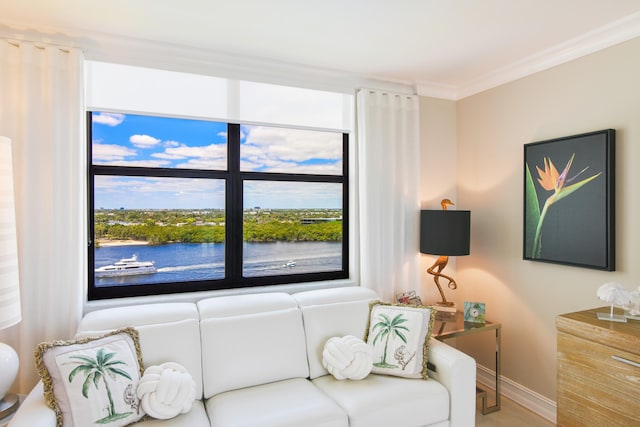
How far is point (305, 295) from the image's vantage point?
271 cm

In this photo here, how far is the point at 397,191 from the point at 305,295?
117 cm

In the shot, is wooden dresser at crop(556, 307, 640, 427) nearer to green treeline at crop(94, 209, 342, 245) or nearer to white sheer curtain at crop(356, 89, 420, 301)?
white sheer curtain at crop(356, 89, 420, 301)

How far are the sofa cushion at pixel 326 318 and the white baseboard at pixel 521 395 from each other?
1344 mm

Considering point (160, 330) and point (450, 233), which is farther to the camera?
point (450, 233)

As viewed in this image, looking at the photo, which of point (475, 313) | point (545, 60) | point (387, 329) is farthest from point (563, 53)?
point (387, 329)


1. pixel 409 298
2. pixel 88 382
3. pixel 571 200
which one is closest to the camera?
pixel 88 382

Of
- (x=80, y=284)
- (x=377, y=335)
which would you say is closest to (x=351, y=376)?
(x=377, y=335)

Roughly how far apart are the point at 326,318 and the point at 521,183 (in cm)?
178

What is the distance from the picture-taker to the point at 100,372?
1.80m

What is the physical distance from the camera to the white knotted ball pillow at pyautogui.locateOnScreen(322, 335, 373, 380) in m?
2.25

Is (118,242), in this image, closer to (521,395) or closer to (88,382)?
(88,382)

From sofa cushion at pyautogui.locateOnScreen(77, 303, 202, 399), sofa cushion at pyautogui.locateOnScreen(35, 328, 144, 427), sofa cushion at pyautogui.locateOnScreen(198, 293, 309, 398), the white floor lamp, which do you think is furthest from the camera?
sofa cushion at pyautogui.locateOnScreen(198, 293, 309, 398)

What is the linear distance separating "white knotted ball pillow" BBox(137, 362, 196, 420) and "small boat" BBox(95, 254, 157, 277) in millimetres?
927

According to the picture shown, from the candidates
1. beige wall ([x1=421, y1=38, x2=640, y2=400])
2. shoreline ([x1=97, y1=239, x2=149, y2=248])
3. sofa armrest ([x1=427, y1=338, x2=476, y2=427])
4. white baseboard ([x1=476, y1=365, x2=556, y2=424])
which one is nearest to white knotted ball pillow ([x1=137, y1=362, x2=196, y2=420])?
shoreline ([x1=97, y1=239, x2=149, y2=248])
